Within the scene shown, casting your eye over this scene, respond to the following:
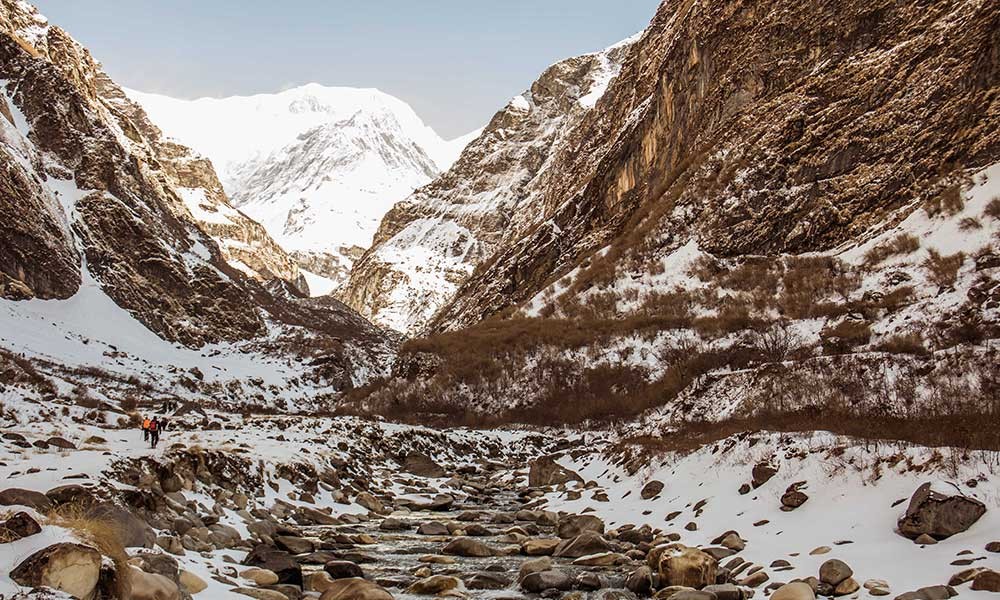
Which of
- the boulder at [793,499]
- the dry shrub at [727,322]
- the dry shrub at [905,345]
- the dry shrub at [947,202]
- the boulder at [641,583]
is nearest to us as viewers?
the boulder at [641,583]

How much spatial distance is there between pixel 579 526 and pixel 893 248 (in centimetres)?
3412

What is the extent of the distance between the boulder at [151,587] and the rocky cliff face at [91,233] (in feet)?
180

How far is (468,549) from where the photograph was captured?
14797 millimetres

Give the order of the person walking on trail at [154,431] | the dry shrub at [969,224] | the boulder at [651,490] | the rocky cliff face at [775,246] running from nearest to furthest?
the boulder at [651,490] < the person walking on trail at [154,431] < the rocky cliff face at [775,246] < the dry shrub at [969,224]

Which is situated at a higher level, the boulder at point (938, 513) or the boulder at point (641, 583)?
the boulder at point (938, 513)

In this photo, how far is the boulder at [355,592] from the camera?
10.0m

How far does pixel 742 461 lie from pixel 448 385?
41.7 metres

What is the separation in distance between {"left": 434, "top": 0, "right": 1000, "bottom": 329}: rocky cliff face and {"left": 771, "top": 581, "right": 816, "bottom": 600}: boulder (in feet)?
138

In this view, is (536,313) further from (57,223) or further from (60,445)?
(60,445)

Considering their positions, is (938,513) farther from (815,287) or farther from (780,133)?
(780,133)

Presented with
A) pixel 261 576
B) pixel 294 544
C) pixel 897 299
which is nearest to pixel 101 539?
pixel 261 576

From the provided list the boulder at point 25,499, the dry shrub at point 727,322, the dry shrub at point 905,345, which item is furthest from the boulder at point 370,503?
the dry shrub at point 727,322

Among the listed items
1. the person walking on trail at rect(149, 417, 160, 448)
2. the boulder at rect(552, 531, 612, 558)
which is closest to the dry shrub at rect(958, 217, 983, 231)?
the boulder at rect(552, 531, 612, 558)

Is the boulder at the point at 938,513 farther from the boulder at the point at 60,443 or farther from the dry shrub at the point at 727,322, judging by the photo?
the dry shrub at the point at 727,322
